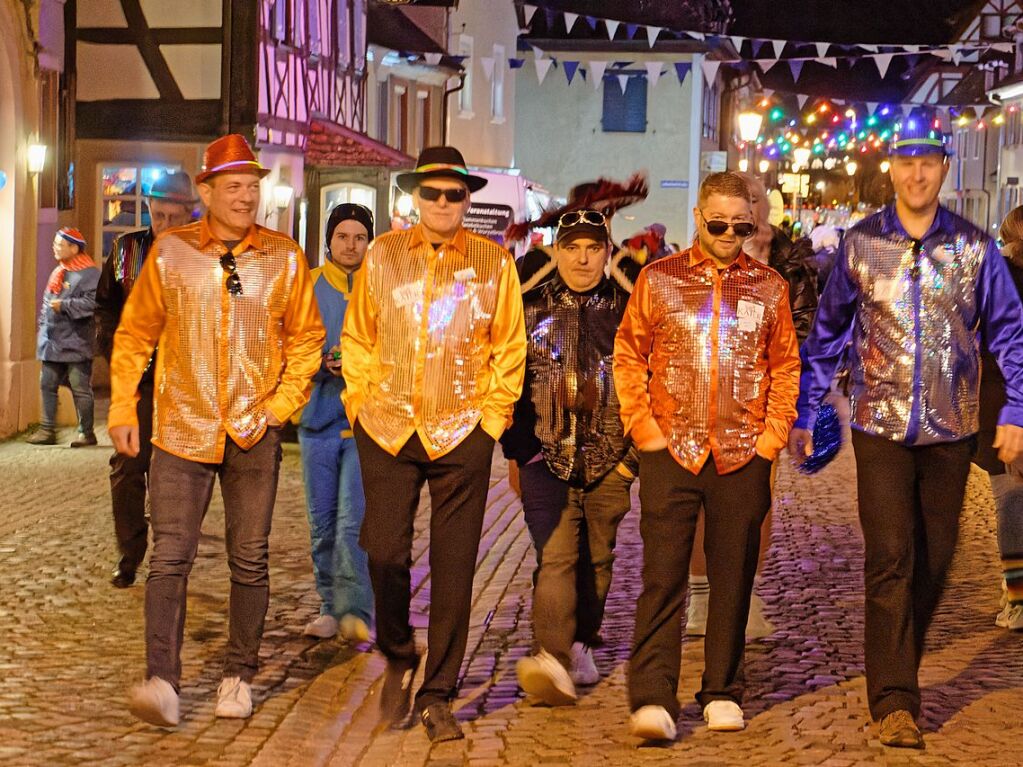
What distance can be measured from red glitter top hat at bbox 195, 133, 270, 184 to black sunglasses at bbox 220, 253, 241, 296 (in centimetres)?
31

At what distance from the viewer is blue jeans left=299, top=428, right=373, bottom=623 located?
7391mm

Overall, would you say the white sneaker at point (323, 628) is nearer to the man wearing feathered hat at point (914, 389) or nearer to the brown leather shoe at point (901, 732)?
the man wearing feathered hat at point (914, 389)

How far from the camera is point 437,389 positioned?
5.96 m

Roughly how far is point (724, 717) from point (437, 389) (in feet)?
4.85

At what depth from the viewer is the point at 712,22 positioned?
174ft

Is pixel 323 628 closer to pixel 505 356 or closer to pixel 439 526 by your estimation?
pixel 439 526

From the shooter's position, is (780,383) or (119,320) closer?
(780,383)

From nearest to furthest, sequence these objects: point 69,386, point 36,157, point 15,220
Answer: point 69,386, point 15,220, point 36,157

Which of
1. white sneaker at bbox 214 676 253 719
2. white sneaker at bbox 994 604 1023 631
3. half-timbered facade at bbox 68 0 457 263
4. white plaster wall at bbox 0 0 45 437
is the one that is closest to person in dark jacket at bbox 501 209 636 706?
white sneaker at bbox 214 676 253 719

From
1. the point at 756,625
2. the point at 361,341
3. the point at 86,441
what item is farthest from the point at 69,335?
the point at 361,341

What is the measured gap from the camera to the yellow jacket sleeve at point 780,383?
596cm

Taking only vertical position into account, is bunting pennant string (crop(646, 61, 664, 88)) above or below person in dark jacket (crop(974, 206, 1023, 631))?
above

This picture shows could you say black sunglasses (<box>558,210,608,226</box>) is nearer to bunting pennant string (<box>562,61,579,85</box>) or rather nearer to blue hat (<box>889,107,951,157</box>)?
blue hat (<box>889,107,951,157</box>)

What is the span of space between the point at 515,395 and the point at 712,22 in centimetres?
4879
